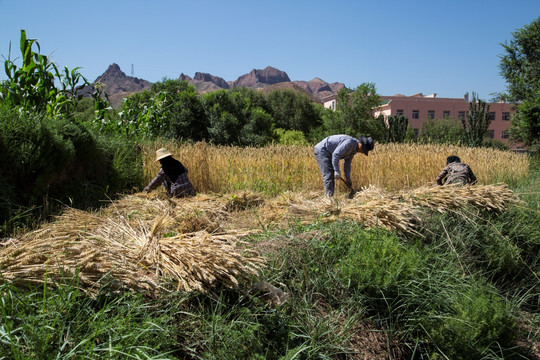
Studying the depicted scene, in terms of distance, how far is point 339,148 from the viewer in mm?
6191

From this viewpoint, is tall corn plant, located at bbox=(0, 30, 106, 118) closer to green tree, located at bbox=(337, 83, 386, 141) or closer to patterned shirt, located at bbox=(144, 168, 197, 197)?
patterned shirt, located at bbox=(144, 168, 197, 197)

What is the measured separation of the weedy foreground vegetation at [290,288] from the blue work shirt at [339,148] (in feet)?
3.41

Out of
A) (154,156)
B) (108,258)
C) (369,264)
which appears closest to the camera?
(108,258)

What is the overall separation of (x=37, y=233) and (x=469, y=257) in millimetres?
4149

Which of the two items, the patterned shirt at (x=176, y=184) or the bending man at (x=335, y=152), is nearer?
the patterned shirt at (x=176, y=184)

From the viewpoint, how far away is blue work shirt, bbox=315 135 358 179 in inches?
243

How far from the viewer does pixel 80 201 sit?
18.8 feet

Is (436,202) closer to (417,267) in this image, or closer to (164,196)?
(417,267)

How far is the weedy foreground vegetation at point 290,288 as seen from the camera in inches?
79.0

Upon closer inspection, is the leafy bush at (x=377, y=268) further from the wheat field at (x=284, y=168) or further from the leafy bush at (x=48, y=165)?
the wheat field at (x=284, y=168)

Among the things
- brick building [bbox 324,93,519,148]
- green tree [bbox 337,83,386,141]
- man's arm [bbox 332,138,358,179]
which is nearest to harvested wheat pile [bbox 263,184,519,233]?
man's arm [bbox 332,138,358,179]

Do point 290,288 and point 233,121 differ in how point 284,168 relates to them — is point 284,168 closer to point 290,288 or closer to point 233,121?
point 290,288

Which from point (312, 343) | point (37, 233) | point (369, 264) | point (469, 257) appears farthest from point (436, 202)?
point (37, 233)

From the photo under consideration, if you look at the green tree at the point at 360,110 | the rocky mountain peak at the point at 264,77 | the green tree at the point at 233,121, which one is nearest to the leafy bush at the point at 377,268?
the green tree at the point at 233,121
